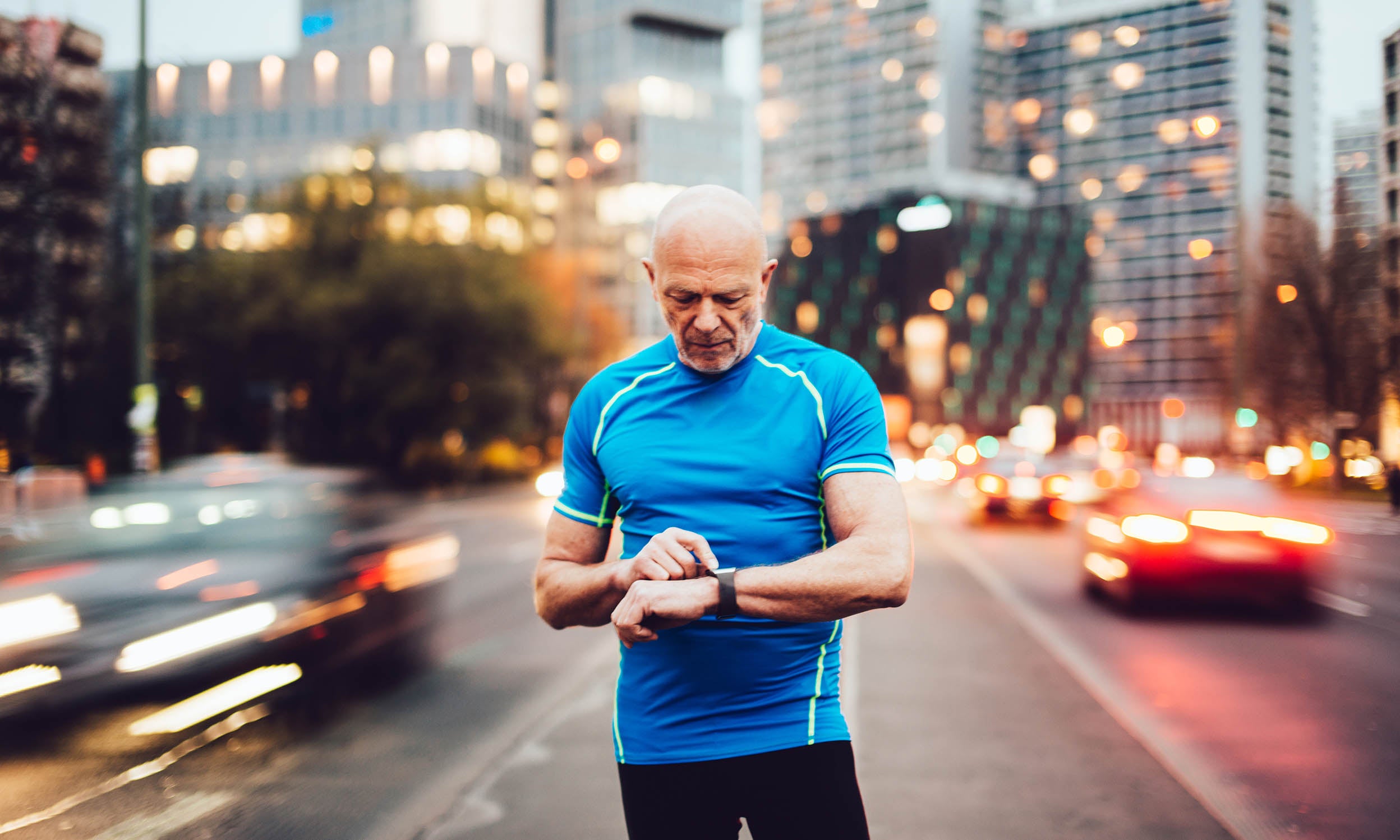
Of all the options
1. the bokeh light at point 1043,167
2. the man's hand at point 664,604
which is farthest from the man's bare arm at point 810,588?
the bokeh light at point 1043,167

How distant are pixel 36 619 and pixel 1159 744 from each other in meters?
5.86

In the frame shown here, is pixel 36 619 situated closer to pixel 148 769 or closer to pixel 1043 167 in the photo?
pixel 148 769

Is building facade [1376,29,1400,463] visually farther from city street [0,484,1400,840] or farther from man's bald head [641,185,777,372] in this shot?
man's bald head [641,185,777,372]

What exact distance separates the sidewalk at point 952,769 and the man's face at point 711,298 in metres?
3.05

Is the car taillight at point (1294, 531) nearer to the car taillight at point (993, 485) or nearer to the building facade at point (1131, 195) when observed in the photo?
the car taillight at point (993, 485)

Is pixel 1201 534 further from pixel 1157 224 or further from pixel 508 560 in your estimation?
pixel 1157 224

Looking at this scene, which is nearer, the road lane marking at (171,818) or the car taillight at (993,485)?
the road lane marking at (171,818)

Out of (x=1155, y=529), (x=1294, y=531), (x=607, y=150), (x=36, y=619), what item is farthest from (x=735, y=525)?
(x=607, y=150)

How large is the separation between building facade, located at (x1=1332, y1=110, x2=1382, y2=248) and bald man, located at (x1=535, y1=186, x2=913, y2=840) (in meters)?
16.9

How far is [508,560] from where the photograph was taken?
53.0ft

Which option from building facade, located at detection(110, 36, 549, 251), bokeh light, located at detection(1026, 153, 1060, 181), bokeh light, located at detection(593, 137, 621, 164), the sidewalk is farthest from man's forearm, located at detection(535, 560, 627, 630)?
bokeh light, located at detection(1026, 153, 1060, 181)

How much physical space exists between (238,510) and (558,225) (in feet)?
295

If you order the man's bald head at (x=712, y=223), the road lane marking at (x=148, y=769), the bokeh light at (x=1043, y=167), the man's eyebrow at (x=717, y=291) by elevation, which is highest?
the bokeh light at (x=1043, y=167)

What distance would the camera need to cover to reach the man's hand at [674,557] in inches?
67.9
